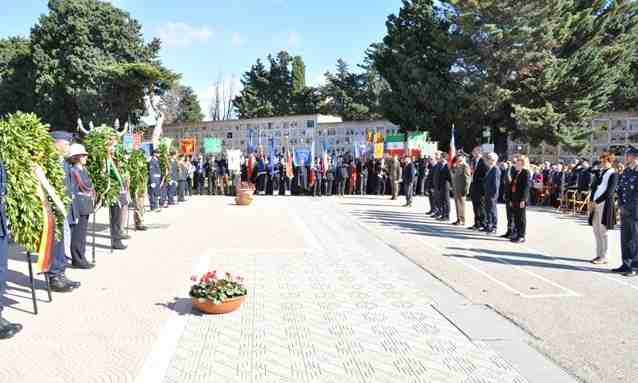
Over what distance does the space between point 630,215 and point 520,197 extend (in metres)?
2.95

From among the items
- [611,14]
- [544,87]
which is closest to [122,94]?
[544,87]

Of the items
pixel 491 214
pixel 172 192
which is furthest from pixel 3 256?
pixel 172 192

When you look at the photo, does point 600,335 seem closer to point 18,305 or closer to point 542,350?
point 542,350

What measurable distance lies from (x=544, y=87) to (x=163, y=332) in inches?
1077

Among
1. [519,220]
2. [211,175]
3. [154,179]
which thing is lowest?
[519,220]

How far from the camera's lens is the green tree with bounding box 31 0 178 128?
4122 cm

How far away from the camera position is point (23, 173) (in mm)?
5477

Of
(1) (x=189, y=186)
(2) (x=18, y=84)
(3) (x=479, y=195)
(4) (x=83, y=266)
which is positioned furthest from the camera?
(2) (x=18, y=84)

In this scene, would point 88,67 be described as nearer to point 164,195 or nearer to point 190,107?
point 190,107

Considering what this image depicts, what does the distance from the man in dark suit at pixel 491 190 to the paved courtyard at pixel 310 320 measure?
8.24 ft

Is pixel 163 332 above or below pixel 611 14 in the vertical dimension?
below

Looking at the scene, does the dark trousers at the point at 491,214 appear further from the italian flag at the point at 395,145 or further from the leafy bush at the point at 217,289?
the italian flag at the point at 395,145

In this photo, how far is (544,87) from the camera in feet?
90.2

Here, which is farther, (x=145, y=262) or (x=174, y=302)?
(x=145, y=262)
